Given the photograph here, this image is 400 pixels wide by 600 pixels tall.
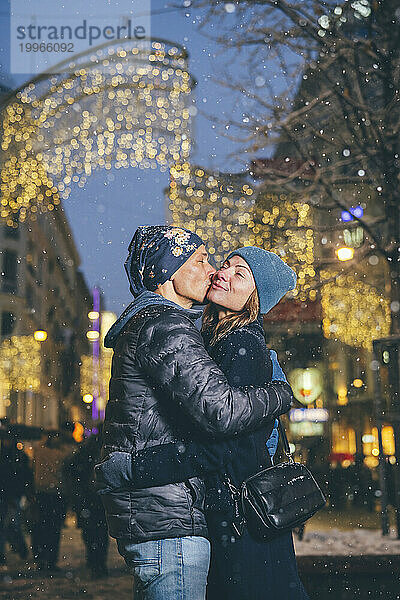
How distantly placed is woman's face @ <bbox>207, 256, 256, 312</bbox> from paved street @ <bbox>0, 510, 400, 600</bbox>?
2679mm

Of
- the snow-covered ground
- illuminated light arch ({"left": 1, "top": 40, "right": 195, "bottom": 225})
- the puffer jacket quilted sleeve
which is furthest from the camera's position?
illuminated light arch ({"left": 1, "top": 40, "right": 195, "bottom": 225})

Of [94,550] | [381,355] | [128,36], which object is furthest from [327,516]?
[128,36]

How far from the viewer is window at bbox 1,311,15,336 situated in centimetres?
441

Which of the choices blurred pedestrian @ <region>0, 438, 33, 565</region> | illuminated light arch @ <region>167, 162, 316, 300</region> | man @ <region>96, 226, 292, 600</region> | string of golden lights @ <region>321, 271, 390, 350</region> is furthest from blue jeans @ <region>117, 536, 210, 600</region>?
string of golden lights @ <region>321, 271, 390, 350</region>

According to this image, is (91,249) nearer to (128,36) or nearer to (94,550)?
(128,36)

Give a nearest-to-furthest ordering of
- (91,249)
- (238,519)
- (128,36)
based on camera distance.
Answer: (238,519) → (91,249) → (128,36)

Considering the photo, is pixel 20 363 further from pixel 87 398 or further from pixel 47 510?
pixel 47 510

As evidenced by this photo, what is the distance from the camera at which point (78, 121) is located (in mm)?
4859

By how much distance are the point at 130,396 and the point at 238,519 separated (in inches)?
14.2

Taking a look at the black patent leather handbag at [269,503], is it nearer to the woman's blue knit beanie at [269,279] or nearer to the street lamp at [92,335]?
the woman's blue knit beanie at [269,279]

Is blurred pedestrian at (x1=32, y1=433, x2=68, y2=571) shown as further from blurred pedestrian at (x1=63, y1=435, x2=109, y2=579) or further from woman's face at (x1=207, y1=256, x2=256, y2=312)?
woman's face at (x1=207, y1=256, x2=256, y2=312)

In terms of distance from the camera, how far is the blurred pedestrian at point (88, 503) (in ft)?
14.7

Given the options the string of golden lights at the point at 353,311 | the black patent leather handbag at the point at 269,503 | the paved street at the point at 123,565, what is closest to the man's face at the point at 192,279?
the black patent leather handbag at the point at 269,503

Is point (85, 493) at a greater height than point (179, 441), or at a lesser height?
lesser
